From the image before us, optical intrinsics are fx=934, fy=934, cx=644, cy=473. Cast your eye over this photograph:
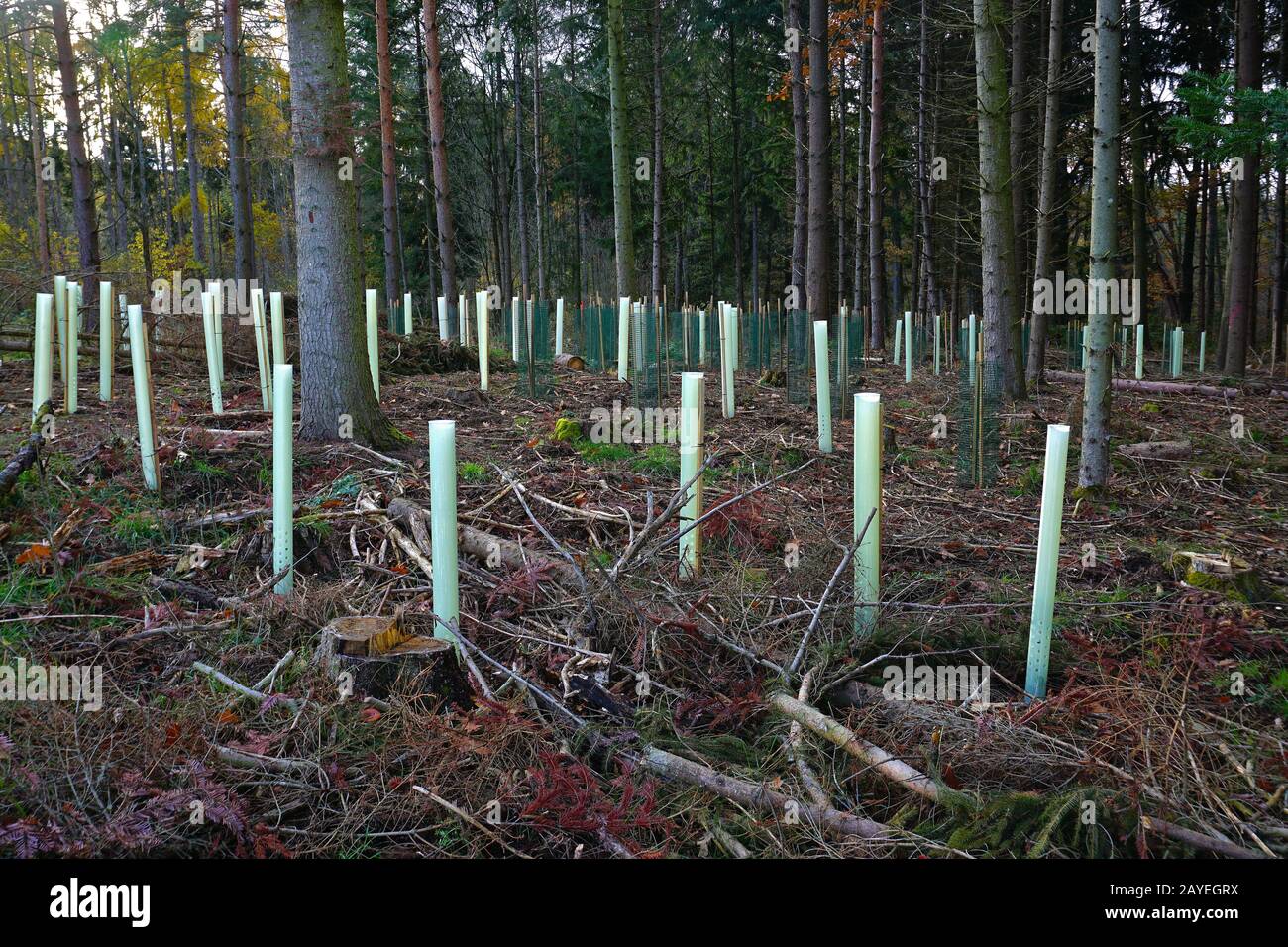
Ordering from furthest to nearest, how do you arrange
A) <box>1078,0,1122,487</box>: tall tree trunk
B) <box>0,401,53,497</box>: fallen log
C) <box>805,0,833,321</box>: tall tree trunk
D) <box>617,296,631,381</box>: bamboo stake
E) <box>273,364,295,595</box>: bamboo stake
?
1. <box>805,0,833,321</box>: tall tree trunk
2. <box>617,296,631,381</box>: bamboo stake
3. <box>1078,0,1122,487</box>: tall tree trunk
4. <box>0,401,53,497</box>: fallen log
5. <box>273,364,295,595</box>: bamboo stake

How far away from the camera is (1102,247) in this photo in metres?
6.21

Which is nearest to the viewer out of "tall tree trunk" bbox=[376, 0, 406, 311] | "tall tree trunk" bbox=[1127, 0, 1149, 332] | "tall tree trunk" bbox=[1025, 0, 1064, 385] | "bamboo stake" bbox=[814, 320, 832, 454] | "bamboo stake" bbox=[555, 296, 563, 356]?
"bamboo stake" bbox=[814, 320, 832, 454]

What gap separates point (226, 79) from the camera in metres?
14.3

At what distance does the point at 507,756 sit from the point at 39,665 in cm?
183

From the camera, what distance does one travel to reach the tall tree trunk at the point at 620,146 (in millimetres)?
13523

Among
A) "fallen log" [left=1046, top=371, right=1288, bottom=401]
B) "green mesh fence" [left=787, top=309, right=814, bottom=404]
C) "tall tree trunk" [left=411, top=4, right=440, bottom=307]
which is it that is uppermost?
"tall tree trunk" [left=411, top=4, right=440, bottom=307]

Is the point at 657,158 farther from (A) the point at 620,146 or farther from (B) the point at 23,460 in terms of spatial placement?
(B) the point at 23,460

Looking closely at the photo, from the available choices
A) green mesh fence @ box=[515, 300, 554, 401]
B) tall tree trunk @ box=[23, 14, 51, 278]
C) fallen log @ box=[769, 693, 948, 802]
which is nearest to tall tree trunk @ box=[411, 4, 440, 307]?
tall tree trunk @ box=[23, 14, 51, 278]

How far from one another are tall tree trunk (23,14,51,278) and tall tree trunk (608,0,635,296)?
23.6 feet

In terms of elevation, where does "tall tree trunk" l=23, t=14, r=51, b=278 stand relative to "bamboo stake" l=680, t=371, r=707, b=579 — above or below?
above

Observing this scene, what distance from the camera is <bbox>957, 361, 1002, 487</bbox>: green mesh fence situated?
6645mm

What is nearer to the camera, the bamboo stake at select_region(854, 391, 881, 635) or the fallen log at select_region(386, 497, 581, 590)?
the bamboo stake at select_region(854, 391, 881, 635)

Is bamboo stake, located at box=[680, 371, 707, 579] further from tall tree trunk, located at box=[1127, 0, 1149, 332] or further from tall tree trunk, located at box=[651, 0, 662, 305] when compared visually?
tall tree trunk, located at box=[1127, 0, 1149, 332]

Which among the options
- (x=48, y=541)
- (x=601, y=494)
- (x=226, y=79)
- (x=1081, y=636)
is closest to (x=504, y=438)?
(x=601, y=494)
